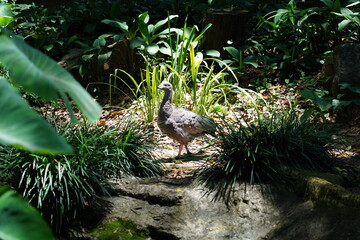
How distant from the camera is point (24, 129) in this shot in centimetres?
113

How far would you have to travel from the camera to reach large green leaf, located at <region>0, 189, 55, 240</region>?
1248 millimetres

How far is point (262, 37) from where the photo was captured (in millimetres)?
8508

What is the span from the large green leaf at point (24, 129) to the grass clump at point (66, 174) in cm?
289

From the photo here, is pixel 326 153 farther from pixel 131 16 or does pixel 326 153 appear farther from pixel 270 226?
pixel 131 16

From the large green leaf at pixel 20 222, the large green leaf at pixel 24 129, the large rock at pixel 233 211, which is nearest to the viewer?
the large green leaf at pixel 24 129

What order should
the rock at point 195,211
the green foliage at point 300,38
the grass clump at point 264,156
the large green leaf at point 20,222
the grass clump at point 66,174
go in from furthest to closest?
the green foliage at point 300,38 → the grass clump at point 264,156 → the grass clump at point 66,174 → the rock at point 195,211 → the large green leaf at point 20,222

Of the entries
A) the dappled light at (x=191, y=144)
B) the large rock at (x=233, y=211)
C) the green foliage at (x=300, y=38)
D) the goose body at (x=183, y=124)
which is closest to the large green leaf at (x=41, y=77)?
the dappled light at (x=191, y=144)

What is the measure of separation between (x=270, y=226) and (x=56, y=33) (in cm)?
598

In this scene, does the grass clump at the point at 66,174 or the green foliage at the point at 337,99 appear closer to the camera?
the grass clump at the point at 66,174

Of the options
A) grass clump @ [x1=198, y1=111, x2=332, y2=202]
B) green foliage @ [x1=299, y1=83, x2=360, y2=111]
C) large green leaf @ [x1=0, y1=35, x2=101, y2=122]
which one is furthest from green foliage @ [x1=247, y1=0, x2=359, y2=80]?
large green leaf @ [x1=0, y1=35, x2=101, y2=122]

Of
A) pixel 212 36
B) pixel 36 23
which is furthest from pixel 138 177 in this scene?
pixel 36 23

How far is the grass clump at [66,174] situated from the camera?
162 inches

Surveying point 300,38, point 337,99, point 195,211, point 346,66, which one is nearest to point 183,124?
point 195,211

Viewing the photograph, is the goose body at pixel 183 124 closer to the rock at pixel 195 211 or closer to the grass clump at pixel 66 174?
the grass clump at pixel 66 174
